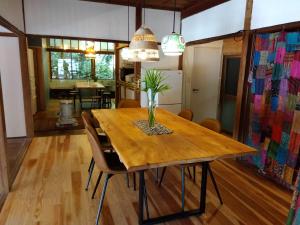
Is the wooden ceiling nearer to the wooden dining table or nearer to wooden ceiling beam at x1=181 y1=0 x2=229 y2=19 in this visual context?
wooden ceiling beam at x1=181 y1=0 x2=229 y2=19

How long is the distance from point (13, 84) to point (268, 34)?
14.1 feet

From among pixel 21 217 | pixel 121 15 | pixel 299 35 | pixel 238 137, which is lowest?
pixel 21 217

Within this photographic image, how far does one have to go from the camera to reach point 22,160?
346 cm

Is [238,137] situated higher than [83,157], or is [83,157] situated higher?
[238,137]

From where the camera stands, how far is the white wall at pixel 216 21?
354 cm

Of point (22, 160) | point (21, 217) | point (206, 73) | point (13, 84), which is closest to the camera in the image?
point (21, 217)

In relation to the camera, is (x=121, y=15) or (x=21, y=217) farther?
(x=121, y=15)

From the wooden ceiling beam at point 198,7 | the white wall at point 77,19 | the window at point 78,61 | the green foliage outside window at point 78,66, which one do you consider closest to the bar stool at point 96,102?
the window at point 78,61

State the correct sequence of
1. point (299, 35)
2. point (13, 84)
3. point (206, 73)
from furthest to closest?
1. point (206, 73)
2. point (13, 84)
3. point (299, 35)

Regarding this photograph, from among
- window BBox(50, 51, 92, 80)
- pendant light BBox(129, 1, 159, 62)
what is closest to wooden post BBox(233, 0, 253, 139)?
pendant light BBox(129, 1, 159, 62)

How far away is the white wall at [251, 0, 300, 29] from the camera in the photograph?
105 inches

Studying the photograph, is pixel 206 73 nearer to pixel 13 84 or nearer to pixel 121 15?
pixel 121 15

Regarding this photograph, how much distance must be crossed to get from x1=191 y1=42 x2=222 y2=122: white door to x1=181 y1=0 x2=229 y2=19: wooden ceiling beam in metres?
0.80

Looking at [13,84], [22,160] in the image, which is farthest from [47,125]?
[22,160]
